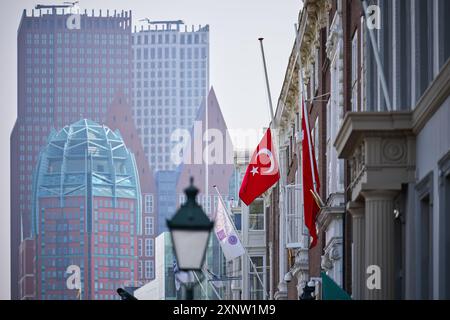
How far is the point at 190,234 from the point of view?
15.9m

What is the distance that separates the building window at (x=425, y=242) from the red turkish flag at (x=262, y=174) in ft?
87.5

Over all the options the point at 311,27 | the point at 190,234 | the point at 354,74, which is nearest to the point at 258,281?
the point at 311,27

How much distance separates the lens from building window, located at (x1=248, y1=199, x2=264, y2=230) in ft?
299

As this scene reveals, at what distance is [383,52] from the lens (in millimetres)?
30609

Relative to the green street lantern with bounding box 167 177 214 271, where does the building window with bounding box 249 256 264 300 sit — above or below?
below

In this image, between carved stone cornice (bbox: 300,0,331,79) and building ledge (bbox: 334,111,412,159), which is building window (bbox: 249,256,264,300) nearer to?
carved stone cornice (bbox: 300,0,331,79)

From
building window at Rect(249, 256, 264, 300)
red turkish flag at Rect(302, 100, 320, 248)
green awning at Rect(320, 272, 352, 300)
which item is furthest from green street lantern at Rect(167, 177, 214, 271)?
building window at Rect(249, 256, 264, 300)

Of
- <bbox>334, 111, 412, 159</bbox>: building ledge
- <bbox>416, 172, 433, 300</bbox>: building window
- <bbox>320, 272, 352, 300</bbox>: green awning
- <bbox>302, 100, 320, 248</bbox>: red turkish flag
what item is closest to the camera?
<bbox>334, 111, 412, 159</bbox>: building ledge

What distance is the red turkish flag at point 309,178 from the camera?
42062 millimetres

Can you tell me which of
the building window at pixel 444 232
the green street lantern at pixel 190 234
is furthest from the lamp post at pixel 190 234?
the building window at pixel 444 232

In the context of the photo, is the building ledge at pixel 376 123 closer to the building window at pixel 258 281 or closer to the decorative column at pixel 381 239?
the decorative column at pixel 381 239

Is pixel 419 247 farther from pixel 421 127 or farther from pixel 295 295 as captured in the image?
pixel 295 295

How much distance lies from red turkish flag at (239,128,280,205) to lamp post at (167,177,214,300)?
35339 millimetres
